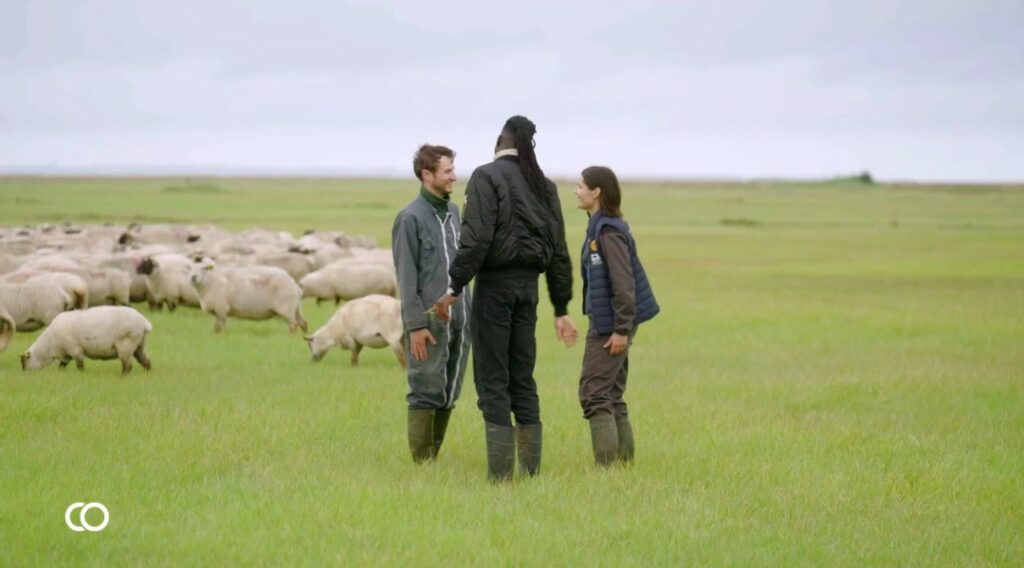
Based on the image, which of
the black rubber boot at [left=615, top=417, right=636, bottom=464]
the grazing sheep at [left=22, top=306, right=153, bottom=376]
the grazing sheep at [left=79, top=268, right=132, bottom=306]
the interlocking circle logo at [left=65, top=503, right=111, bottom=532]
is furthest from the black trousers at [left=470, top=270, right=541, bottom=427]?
the grazing sheep at [left=79, top=268, right=132, bottom=306]

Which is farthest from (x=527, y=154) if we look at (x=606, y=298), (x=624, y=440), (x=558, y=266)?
(x=624, y=440)

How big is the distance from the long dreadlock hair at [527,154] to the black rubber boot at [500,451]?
1.53 metres

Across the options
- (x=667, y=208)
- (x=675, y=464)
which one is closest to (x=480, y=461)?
(x=675, y=464)

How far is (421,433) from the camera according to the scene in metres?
9.19

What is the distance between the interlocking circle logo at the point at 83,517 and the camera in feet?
23.6

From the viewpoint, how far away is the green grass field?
280 inches

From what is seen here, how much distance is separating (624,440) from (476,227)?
2200 millimetres

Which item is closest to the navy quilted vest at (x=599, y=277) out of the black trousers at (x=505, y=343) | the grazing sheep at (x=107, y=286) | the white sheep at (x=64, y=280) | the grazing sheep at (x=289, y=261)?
the black trousers at (x=505, y=343)

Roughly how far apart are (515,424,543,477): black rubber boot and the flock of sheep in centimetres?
585

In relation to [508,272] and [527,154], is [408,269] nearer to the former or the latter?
[508,272]

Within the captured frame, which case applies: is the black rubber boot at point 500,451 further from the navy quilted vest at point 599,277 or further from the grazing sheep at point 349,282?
the grazing sheep at point 349,282

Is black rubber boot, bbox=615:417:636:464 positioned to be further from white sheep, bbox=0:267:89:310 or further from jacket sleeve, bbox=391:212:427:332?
white sheep, bbox=0:267:89:310

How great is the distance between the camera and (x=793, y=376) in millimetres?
15328

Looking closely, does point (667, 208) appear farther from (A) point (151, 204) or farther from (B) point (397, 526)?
(B) point (397, 526)
